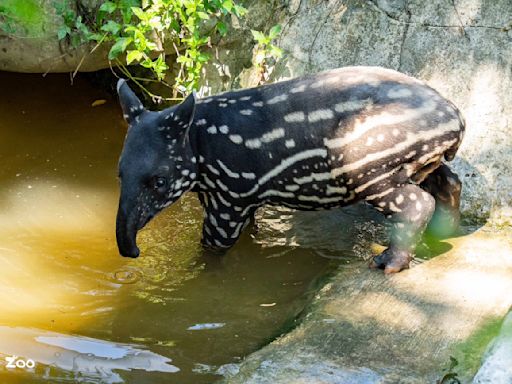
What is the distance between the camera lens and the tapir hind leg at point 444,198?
6.53 m

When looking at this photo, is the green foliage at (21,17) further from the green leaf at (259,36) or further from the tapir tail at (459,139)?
the tapir tail at (459,139)

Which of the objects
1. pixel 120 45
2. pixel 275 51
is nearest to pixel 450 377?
pixel 275 51

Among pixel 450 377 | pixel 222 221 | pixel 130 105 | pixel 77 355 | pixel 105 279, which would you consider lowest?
pixel 105 279

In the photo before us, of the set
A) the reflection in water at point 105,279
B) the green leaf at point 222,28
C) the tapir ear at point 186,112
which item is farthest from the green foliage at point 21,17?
the tapir ear at point 186,112

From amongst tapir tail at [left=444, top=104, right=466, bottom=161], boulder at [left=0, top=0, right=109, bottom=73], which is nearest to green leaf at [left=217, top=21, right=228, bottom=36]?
boulder at [left=0, top=0, right=109, bottom=73]

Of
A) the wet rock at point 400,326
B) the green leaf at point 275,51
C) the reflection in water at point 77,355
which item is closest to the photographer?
the wet rock at point 400,326

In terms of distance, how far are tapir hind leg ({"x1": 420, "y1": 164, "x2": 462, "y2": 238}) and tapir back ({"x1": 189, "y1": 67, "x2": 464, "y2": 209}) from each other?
54 cm

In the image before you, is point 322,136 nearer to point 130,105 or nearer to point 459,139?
point 459,139

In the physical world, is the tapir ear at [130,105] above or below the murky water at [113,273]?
above

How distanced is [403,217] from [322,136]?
0.81m

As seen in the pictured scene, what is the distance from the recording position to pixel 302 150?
6.11m

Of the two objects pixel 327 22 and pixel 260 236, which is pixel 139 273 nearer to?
pixel 260 236

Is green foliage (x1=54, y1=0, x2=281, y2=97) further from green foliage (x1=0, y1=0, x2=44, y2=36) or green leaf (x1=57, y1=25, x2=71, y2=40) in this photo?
green foliage (x1=0, y1=0, x2=44, y2=36)

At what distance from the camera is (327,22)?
7.63 metres
